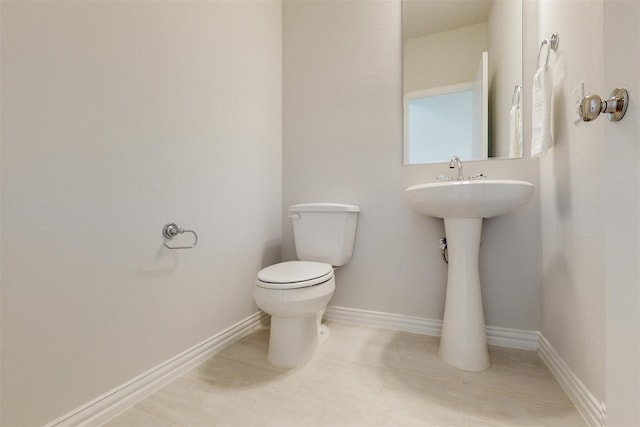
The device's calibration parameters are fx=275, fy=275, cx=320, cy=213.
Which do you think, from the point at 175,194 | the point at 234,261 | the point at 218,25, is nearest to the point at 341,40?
the point at 218,25

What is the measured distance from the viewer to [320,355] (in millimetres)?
1348

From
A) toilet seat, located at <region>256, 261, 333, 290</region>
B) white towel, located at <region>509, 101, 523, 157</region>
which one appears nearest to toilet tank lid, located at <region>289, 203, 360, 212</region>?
toilet seat, located at <region>256, 261, 333, 290</region>

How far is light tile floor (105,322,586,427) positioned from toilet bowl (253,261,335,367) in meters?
0.07

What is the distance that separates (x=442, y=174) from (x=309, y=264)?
91 cm

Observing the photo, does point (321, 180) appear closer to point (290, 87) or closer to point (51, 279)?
point (290, 87)

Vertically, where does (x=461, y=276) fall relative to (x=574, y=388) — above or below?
above

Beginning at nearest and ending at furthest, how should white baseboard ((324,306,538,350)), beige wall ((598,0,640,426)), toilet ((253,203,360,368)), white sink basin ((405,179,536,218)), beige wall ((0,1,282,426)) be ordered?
beige wall ((598,0,640,426)), beige wall ((0,1,282,426)), white sink basin ((405,179,536,218)), toilet ((253,203,360,368)), white baseboard ((324,306,538,350))

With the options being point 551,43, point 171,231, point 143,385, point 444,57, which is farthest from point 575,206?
point 143,385

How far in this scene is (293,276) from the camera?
3.98 ft

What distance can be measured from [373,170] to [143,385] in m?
1.52

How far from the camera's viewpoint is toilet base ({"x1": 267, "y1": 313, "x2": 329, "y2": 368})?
4.14 feet

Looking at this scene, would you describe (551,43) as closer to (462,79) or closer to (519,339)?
(462,79)

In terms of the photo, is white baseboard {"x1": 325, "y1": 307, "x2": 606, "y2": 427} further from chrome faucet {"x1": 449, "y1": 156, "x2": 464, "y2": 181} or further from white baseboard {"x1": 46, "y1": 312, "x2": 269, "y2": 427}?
chrome faucet {"x1": 449, "y1": 156, "x2": 464, "y2": 181}

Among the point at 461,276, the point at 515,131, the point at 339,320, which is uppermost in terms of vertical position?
the point at 515,131
